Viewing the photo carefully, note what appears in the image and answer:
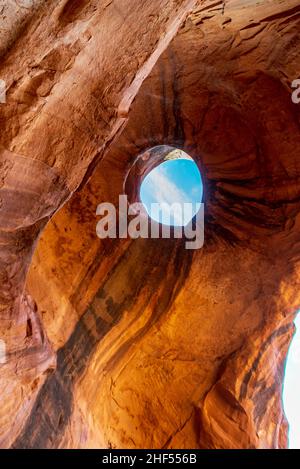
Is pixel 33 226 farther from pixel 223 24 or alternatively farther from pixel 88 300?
pixel 223 24

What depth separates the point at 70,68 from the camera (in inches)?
102

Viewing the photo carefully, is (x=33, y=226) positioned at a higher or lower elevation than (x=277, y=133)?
higher

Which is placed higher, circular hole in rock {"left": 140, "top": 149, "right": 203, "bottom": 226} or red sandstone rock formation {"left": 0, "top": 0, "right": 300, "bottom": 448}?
red sandstone rock formation {"left": 0, "top": 0, "right": 300, "bottom": 448}

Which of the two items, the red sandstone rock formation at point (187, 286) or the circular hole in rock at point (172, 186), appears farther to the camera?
the circular hole in rock at point (172, 186)

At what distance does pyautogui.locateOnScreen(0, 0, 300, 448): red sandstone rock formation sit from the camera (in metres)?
4.43

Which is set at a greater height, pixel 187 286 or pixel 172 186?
pixel 187 286

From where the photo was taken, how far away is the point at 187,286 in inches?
226

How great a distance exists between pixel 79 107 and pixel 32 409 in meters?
3.02

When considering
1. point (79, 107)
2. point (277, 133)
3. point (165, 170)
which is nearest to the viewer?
point (79, 107)

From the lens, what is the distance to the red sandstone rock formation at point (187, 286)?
4.43 metres

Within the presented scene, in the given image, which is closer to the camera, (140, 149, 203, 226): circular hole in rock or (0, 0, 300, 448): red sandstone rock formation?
(0, 0, 300, 448): red sandstone rock formation

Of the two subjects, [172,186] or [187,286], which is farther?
[172,186]

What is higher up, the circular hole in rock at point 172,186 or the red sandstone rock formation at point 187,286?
the red sandstone rock formation at point 187,286
